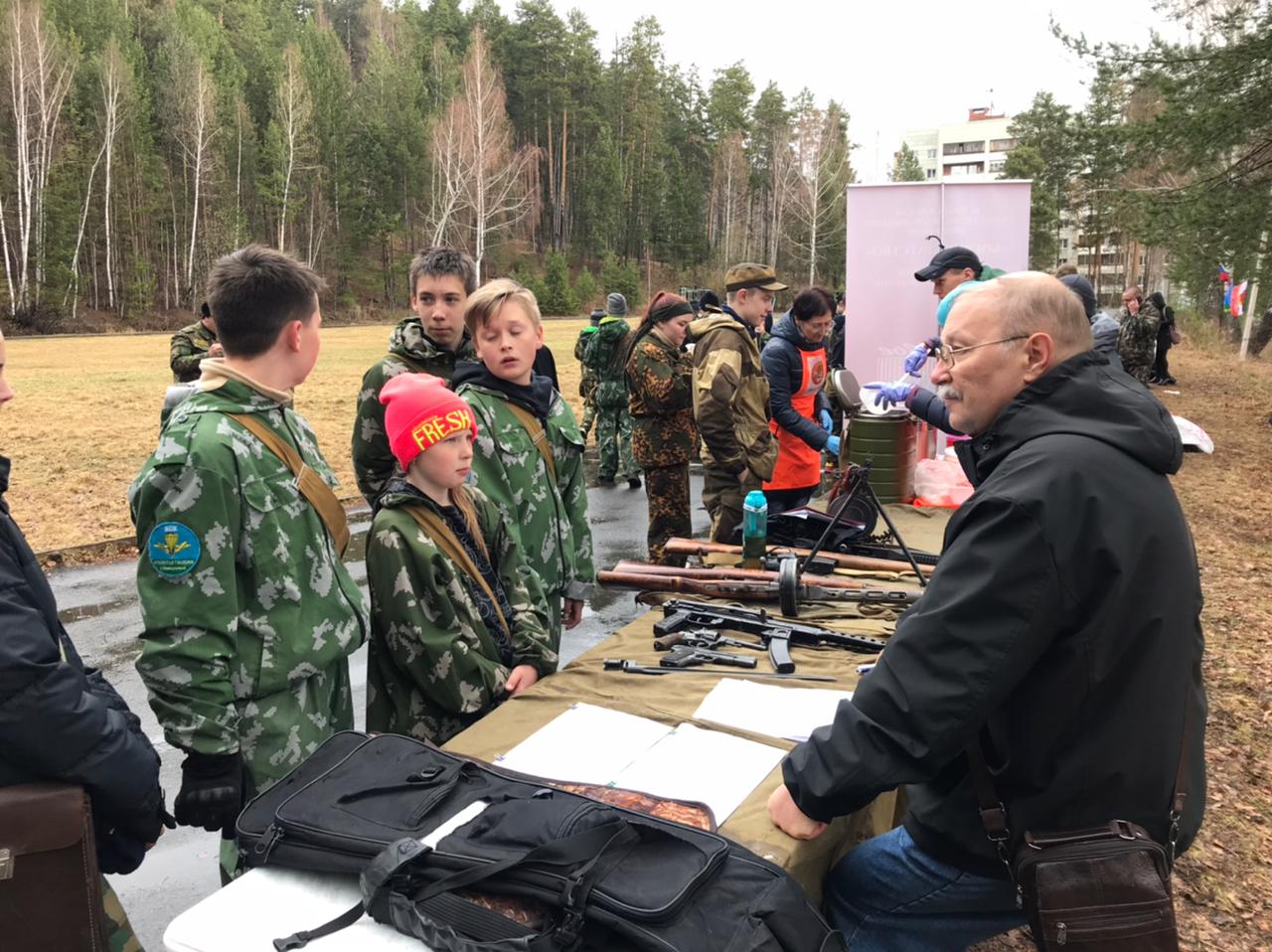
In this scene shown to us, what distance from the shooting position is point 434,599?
8.45ft

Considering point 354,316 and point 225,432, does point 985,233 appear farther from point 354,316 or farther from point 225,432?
point 354,316

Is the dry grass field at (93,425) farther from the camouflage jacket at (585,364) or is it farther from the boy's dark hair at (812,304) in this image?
the boy's dark hair at (812,304)

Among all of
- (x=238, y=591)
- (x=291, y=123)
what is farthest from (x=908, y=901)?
(x=291, y=123)

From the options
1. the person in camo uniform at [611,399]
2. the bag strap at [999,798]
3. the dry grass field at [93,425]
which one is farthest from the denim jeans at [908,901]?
the person in camo uniform at [611,399]

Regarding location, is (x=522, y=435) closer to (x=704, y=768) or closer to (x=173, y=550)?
(x=173, y=550)

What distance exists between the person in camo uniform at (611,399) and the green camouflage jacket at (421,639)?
7.07 m

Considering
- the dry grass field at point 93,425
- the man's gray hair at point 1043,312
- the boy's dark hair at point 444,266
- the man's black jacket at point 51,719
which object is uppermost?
the boy's dark hair at point 444,266

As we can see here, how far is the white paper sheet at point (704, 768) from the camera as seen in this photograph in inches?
80.0

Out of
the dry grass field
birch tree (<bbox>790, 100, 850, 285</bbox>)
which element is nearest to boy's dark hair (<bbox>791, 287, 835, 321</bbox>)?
the dry grass field

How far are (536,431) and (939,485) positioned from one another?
11.4ft

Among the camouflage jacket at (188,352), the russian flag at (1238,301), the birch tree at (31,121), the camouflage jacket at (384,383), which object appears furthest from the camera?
the birch tree at (31,121)

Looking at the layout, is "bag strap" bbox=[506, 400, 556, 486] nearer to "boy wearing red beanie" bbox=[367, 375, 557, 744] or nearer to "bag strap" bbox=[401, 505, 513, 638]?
"boy wearing red beanie" bbox=[367, 375, 557, 744]

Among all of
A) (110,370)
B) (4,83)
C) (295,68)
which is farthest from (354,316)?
(110,370)

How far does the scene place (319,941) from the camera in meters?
1.46
